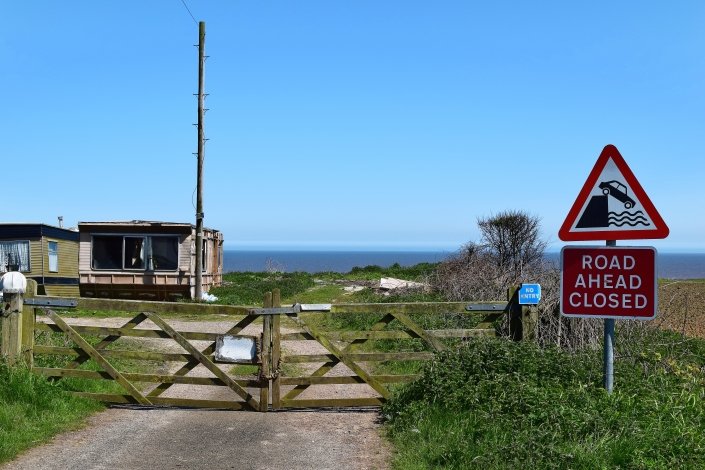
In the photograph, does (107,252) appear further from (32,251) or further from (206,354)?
(206,354)

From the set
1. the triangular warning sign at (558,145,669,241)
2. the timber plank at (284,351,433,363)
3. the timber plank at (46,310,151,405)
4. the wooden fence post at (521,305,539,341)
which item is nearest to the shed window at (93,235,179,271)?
the timber plank at (46,310,151,405)

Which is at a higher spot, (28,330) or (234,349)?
(28,330)

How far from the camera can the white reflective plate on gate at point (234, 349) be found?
7.91 m

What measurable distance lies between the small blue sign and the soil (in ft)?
7.18

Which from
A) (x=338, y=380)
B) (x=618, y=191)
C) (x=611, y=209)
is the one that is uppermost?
(x=618, y=191)

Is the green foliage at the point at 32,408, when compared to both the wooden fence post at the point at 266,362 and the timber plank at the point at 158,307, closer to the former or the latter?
the timber plank at the point at 158,307

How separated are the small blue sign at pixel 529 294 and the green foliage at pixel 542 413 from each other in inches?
29.6

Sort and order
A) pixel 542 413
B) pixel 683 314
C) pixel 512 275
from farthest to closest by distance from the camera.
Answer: pixel 683 314 < pixel 512 275 < pixel 542 413

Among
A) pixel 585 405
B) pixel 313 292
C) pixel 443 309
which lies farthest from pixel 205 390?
pixel 313 292

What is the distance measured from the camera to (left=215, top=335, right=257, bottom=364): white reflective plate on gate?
7.91m

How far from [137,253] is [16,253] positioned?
4181mm

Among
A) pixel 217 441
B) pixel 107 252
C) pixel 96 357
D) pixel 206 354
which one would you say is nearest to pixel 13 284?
pixel 96 357

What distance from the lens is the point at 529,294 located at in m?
8.01

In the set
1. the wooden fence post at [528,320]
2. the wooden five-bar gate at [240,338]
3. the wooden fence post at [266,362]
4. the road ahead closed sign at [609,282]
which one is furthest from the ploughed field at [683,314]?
the wooden fence post at [266,362]
